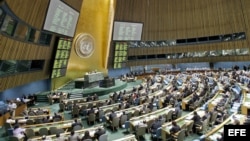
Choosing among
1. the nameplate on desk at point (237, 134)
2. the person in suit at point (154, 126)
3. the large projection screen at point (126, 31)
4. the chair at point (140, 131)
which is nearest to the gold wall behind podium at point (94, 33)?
the large projection screen at point (126, 31)

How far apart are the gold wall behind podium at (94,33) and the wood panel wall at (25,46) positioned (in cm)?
529

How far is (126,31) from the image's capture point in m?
29.2

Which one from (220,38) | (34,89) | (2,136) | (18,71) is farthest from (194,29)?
(2,136)

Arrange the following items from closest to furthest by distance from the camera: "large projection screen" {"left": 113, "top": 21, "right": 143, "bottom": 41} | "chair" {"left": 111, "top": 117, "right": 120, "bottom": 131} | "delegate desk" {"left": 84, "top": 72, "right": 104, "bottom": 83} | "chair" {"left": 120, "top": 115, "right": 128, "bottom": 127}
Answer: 1. "chair" {"left": 111, "top": 117, "right": 120, "bottom": 131}
2. "chair" {"left": 120, "top": 115, "right": 128, "bottom": 127}
3. "delegate desk" {"left": 84, "top": 72, "right": 104, "bottom": 83}
4. "large projection screen" {"left": 113, "top": 21, "right": 143, "bottom": 41}

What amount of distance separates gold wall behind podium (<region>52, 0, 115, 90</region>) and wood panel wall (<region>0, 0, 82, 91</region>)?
529 centimetres

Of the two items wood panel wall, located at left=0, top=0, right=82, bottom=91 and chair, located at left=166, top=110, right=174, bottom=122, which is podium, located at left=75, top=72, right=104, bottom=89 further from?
chair, located at left=166, top=110, right=174, bottom=122

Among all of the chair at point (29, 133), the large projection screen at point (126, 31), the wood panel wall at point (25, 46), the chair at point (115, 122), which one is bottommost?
the chair at point (29, 133)

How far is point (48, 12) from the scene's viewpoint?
16.2m

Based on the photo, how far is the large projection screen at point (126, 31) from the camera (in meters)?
28.4

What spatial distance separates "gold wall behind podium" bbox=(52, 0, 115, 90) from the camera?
2526 cm

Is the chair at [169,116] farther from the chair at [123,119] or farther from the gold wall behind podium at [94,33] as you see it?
→ the gold wall behind podium at [94,33]

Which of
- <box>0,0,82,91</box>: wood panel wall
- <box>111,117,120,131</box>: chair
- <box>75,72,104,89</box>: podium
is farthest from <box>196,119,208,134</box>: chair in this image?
<box>75,72,104,89</box>: podium

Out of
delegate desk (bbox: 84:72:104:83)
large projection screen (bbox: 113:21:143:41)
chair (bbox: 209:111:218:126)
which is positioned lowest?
chair (bbox: 209:111:218:126)

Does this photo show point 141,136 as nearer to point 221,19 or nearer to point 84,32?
point 84,32
